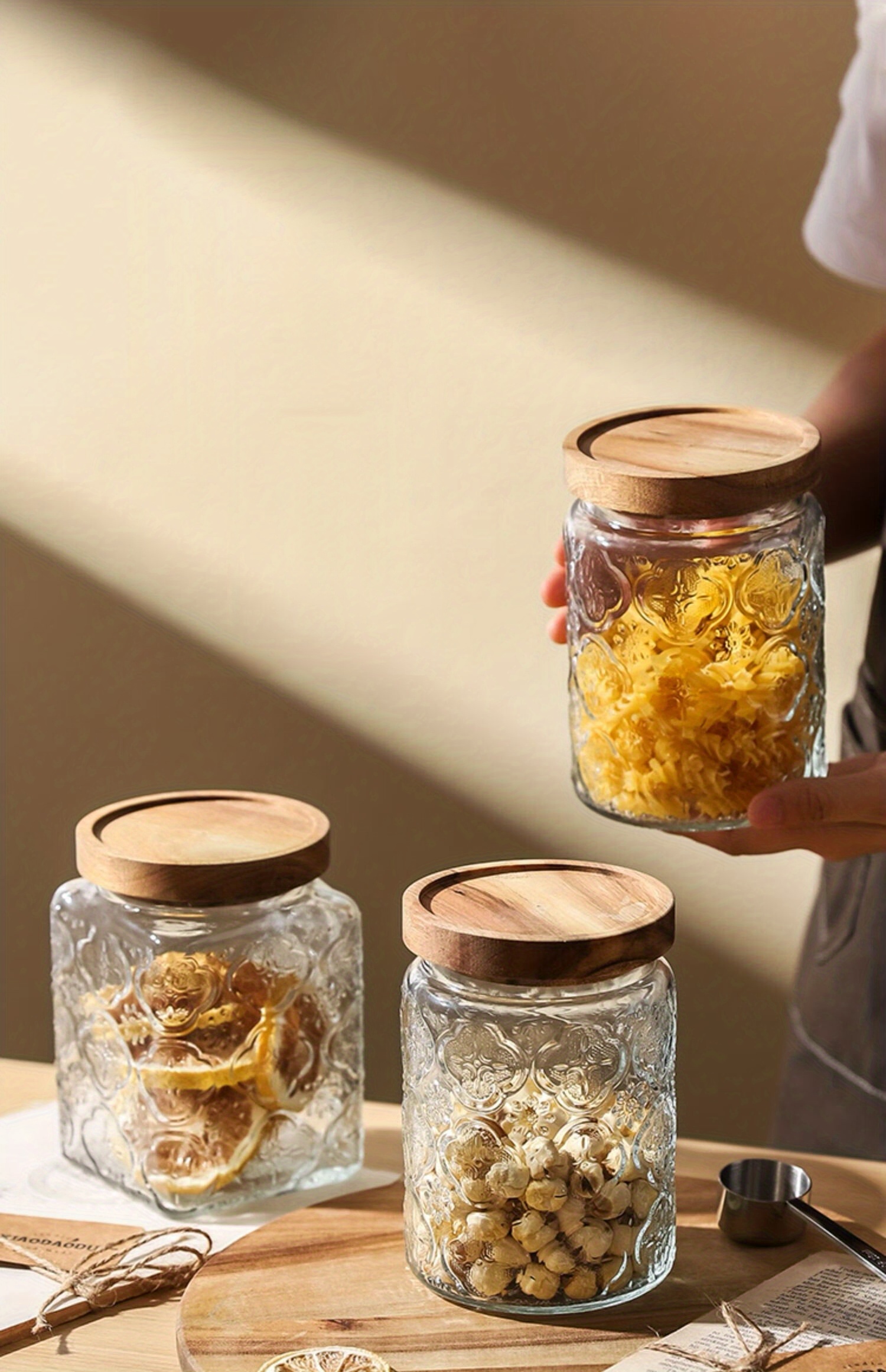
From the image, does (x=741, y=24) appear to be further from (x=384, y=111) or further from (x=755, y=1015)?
(x=755, y=1015)

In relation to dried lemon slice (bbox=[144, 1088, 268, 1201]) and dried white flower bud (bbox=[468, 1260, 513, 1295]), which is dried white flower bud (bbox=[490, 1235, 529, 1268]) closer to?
dried white flower bud (bbox=[468, 1260, 513, 1295])

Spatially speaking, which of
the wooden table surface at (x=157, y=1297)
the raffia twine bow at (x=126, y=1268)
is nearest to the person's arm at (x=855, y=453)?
the wooden table surface at (x=157, y=1297)

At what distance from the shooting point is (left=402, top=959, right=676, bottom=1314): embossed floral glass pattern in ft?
2.69

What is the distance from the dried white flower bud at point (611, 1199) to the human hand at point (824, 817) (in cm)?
22

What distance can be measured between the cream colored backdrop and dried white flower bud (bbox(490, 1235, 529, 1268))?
3.29ft

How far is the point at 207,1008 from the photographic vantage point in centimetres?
94

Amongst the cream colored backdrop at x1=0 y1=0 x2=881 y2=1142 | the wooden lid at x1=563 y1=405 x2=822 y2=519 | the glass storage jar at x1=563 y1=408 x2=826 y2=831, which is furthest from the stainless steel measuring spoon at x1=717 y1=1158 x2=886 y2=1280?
the cream colored backdrop at x1=0 y1=0 x2=881 y2=1142

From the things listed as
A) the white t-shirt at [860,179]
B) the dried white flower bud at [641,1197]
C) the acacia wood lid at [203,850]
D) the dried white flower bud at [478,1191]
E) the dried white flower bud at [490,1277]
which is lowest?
the dried white flower bud at [490,1277]

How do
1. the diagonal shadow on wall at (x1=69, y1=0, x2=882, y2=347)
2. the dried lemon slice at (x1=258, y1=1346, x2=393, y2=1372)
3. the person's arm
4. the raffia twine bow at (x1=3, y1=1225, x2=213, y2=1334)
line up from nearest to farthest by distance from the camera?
1. the dried lemon slice at (x1=258, y1=1346, x2=393, y2=1372)
2. the raffia twine bow at (x1=3, y1=1225, x2=213, y2=1334)
3. the person's arm
4. the diagonal shadow on wall at (x1=69, y1=0, x2=882, y2=347)

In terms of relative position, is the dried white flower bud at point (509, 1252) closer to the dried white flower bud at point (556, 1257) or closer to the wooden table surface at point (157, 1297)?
the dried white flower bud at point (556, 1257)

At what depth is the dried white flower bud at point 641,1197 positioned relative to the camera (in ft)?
2.77

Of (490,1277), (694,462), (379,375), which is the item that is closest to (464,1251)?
(490,1277)

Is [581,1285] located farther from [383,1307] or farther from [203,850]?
[203,850]

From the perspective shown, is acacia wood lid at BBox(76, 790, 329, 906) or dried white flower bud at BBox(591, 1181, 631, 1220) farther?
acacia wood lid at BBox(76, 790, 329, 906)
